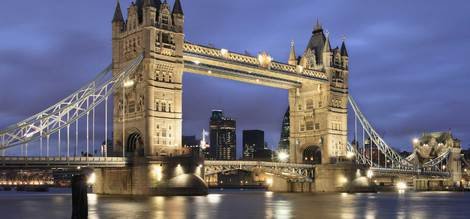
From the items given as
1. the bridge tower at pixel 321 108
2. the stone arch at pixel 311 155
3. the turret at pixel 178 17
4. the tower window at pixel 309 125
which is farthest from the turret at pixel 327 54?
the turret at pixel 178 17

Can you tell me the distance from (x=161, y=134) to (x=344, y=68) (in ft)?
147

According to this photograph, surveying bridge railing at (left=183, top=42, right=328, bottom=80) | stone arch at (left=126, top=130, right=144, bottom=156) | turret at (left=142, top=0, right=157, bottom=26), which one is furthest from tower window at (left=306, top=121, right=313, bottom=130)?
turret at (left=142, top=0, right=157, bottom=26)

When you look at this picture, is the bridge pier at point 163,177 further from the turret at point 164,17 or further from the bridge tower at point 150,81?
the turret at point 164,17

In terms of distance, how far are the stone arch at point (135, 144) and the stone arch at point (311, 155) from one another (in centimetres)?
3819

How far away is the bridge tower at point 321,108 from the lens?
116500 millimetres

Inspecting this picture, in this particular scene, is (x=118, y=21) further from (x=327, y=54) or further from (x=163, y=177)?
(x=327, y=54)

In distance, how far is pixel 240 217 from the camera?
159 ft

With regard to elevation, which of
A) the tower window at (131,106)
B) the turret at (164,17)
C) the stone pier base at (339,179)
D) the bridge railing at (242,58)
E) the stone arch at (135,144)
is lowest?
the stone pier base at (339,179)

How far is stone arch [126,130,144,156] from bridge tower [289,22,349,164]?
3554cm

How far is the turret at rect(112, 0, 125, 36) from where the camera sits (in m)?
92.2

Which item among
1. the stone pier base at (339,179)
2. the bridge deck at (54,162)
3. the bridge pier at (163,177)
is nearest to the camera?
the bridge deck at (54,162)

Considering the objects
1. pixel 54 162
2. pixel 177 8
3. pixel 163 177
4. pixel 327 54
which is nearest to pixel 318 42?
pixel 327 54

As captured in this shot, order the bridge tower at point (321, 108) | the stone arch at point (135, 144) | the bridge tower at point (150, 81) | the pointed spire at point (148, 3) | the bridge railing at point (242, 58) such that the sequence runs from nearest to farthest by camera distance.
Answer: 1. the bridge tower at point (150, 81)
2. the pointed spire at point (148, 3)
3. the stone arch at point (135, 144)
4. the bridge railing at point (242, 58)
5. the bridge tower at point (321, 108)

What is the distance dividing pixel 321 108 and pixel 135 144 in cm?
3708
